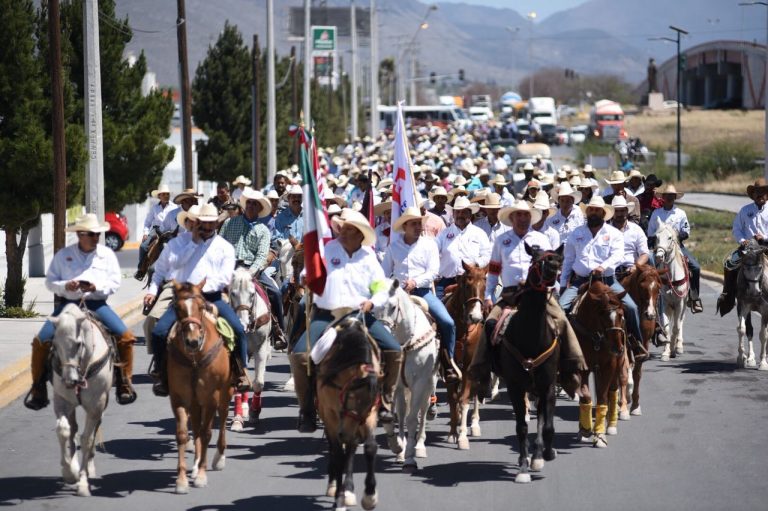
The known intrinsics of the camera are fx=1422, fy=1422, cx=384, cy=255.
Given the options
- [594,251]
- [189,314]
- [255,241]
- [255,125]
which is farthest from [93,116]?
[255,125]

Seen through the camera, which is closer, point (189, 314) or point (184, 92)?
point (189, 314)

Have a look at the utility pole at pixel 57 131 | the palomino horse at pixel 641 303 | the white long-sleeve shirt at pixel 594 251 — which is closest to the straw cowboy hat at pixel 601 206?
the white long-sleeve shirt at pixel 594 251

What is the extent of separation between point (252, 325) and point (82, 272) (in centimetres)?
329

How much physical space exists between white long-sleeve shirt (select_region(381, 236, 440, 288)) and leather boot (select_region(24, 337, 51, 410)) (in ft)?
11.4

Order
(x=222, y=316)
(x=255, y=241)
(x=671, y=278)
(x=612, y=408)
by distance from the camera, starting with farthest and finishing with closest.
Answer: (x=671, y=278) → (x=255, y=241) → (x=612, y=408) → (x=222, y=316)

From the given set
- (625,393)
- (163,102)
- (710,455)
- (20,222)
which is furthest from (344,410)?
(163,102)

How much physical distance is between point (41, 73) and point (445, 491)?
16.2 m

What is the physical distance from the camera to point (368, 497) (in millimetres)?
11125

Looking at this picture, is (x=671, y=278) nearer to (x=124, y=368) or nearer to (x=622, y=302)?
(x=622, y=302)

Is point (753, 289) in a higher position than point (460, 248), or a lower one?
lower

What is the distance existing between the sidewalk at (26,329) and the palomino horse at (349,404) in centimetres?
698

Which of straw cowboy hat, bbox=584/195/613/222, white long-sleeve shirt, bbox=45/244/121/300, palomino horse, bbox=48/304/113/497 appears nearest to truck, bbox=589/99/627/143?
straw cowboy hat, bbox=584/195/613/222

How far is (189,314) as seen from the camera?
12.1 m

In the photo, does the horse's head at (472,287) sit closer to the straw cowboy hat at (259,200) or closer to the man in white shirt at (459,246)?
the man in white shirt at (459,246)
